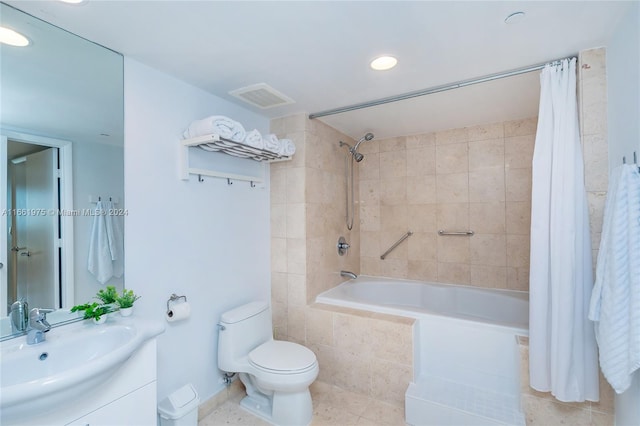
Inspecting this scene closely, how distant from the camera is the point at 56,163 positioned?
1420 millimetres

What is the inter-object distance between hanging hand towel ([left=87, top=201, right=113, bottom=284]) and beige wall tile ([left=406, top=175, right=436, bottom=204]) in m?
2.74

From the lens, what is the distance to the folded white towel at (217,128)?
1.79 metres

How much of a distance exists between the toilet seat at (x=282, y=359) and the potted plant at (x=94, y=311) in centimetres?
93

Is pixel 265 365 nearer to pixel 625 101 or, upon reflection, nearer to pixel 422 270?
pixel 422 270

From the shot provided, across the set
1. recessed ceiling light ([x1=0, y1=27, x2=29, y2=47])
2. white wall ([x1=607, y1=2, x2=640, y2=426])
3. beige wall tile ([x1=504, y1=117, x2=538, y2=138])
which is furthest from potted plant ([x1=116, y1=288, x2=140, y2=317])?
beige wall tile ([x1=504, y1=117, x2=538, y2=138])

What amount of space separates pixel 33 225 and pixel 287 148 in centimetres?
153

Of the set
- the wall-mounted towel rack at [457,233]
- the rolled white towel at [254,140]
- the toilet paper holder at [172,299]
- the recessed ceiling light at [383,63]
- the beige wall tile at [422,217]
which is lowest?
the toilet paper holder at [172,299]

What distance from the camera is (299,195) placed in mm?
2561

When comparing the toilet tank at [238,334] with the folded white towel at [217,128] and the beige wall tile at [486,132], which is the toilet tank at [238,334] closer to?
the folded white towel at [217,128]

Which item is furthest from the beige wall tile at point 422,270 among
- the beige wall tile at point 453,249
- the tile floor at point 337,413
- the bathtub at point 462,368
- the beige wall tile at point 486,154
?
the tile floor at point 337,413

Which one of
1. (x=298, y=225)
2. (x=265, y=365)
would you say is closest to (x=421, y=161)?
(x=298, y=225)

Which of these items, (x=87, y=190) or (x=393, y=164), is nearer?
(x=87, y=190)

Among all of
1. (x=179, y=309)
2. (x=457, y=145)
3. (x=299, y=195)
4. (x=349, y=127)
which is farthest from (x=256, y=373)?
(x=457, y=145)

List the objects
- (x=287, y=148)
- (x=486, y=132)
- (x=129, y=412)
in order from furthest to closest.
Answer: (x=486, y=132), (x=287, y=148), (x=129, y=412)
